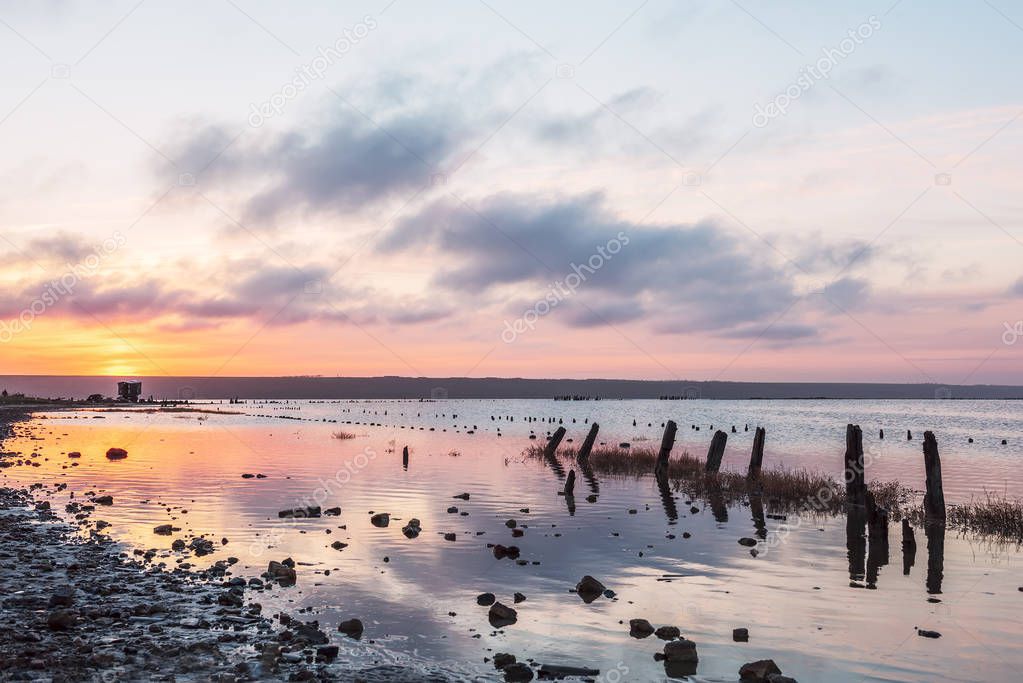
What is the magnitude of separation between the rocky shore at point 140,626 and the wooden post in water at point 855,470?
23411 millimetres

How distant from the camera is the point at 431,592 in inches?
695

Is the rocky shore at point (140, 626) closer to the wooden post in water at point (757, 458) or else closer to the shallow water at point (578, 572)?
the shallow water at point (578, 572)

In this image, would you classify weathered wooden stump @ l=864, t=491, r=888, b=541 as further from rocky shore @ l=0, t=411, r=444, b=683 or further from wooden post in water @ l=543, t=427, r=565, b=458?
wooden post in water @ l=543, t=427, r=565, b=458

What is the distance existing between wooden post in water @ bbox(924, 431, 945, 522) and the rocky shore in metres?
22.5

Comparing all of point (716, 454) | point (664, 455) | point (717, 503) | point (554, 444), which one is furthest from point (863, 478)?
point (554, 444)

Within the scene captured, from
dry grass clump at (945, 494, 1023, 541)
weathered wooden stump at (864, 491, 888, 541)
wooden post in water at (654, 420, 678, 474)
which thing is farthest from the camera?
wooden post in water at (654, 420, 678, 474)

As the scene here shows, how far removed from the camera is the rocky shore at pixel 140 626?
11648 millimetres

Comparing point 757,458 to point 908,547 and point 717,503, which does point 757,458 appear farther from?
point 908,547

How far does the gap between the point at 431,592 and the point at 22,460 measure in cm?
3423

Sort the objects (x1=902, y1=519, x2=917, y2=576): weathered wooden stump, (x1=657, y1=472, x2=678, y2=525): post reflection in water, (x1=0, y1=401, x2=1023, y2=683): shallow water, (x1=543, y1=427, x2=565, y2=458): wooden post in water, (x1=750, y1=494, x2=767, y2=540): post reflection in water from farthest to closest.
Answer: (x1=543, y1=427, x2=565, y2=458): wooden post in water → (x1=657, y1=472, x2=678, y2=525): post reflection in water → (x1=750, y1=494, x2=767, y2=540): post reflection in water → (x1=902, y1=519, x2=917, y2=576): weathered wooden stump → (x1=0, y1=401, x2=1023, y2=683): shallow water

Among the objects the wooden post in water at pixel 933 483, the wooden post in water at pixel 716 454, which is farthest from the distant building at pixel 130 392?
the wooden post in water at pixel 933 483

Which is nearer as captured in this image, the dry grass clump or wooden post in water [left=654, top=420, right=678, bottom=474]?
the dry grass clump

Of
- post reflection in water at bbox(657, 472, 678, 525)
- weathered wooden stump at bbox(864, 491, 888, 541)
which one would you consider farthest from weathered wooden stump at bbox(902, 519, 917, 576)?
post reflection in water at bbox(657, 472, 678, 525)

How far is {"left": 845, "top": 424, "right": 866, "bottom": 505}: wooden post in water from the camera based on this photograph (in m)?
31.2
